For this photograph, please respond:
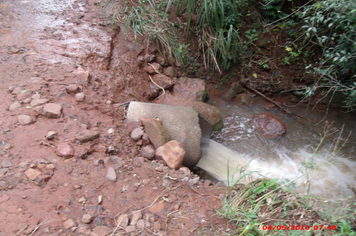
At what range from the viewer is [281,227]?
1.60 meters

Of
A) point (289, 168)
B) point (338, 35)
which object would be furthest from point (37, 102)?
point (338, 35)

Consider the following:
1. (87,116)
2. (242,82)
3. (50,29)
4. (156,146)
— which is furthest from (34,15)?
(242,82)

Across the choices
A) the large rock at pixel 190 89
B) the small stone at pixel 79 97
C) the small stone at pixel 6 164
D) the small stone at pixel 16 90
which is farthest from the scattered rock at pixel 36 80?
the large rock at pixel 190 89

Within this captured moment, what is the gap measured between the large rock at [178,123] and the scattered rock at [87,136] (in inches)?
19.0

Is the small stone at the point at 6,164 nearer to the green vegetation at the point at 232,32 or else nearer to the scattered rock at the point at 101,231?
the scattered rock at the point at 101,231

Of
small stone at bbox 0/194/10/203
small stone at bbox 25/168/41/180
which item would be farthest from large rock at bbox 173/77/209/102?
small stone at bbox 0/194/10/203

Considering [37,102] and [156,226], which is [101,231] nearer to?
[156,226]

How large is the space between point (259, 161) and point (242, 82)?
161cm

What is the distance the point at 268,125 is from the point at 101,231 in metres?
2.96

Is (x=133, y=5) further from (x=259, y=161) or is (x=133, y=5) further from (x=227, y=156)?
(x=259, y=161)

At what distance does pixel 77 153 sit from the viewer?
6.64 ft

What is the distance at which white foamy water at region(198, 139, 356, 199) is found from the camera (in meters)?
2.84

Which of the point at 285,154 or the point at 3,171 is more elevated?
the point at 3,171

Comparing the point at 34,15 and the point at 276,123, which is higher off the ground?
the point at 34,15
